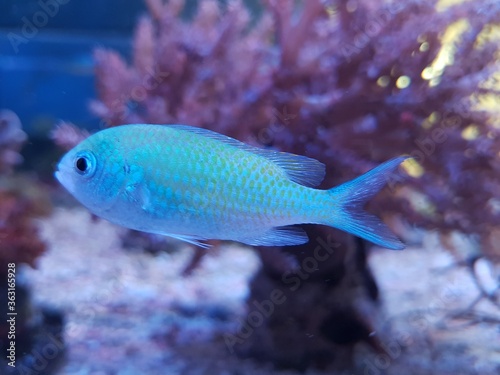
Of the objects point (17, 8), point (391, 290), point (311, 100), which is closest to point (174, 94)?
point (311, 100)

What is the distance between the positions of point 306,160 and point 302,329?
149 cm

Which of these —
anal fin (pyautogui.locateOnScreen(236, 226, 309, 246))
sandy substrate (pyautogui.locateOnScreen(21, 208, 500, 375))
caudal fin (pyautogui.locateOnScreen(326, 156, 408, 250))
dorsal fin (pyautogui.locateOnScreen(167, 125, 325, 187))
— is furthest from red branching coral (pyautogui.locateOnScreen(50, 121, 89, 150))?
caudal fin (pyautogui.locateOnScreen(326, 156, 408, 250))

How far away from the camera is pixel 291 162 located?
1760 mm

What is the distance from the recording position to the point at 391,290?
4184 mm

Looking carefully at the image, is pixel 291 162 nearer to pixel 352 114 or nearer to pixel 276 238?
pixel 276 238

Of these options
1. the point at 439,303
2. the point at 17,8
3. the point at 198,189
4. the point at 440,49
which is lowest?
the point at 198,189

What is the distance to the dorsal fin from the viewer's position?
171 cm

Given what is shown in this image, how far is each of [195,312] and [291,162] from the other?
2133 millimetres

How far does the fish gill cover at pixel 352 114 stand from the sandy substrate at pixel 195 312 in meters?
0.22

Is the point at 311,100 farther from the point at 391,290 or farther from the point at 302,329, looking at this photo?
the point at 391,290
